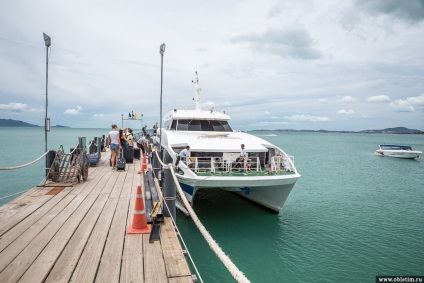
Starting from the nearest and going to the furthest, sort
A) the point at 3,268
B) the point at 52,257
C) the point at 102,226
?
the point at 3,268 → the point at 52,257 → the point at 102,226

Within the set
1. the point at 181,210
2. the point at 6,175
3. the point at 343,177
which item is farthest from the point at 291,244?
the point at 6,175

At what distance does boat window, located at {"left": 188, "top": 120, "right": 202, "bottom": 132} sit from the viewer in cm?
1546

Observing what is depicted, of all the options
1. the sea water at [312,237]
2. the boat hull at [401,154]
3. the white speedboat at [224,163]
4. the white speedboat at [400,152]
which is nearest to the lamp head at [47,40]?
the white speedboat at [224,163]

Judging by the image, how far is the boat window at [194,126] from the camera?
50.7 feet

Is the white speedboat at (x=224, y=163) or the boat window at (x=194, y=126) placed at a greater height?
the boat window at (x=194, y=126)

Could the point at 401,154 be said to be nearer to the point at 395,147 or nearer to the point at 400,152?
the point at 400,152

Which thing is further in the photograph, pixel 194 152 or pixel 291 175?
pixel 194 152

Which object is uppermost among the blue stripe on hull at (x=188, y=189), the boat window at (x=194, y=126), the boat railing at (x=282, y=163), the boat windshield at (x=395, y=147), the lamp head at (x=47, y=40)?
the lamp head at (x=47, y=40)

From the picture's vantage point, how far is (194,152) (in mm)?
11867

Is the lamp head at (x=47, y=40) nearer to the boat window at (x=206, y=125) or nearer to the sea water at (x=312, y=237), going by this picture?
the boat window at (x=206, y=125)

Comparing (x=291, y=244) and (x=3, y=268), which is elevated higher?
(x=3, y=268)

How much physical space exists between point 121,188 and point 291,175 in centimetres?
661

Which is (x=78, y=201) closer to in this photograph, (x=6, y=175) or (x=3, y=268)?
(x=3, y=268)

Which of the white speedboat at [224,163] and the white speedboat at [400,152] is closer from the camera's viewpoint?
the white speedboat at [224,163]
